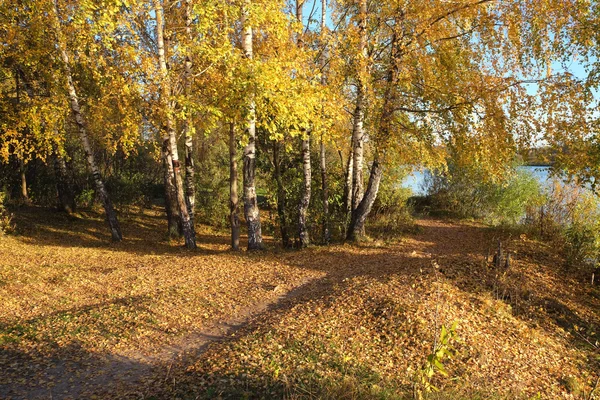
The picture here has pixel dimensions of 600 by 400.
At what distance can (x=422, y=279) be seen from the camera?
738 centimetres

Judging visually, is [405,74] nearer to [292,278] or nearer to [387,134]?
[387,134]

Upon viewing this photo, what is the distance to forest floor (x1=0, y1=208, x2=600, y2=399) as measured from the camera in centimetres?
472

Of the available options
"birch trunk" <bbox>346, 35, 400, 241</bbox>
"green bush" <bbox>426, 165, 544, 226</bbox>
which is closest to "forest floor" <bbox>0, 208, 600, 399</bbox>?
"birch trunk" <bbox>346, 35, 400, 241</bbox>

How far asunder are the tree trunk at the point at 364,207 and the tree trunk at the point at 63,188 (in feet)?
38.3

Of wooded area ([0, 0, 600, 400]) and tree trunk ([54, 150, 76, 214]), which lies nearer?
wooded area ([0, 0, 600, 400])

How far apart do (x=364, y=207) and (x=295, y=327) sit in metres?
6.83

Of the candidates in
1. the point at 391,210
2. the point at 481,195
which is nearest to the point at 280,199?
the point at 391,210

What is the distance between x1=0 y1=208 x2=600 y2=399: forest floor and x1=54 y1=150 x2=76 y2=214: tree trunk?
6.20 meters

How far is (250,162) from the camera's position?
416 inches

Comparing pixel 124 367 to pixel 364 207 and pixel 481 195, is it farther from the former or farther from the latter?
pixel 481 195

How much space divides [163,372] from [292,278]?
4.16 meters

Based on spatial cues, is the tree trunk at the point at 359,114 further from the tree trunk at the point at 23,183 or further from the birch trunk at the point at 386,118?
the tree trunk at the point at 23,183

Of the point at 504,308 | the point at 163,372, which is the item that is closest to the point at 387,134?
the point at 504,308

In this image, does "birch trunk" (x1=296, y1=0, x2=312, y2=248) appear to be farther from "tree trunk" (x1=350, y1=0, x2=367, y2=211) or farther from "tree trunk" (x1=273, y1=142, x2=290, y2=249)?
"tree trunk" (x1=350, y1=0, x2=367, y2=211)
